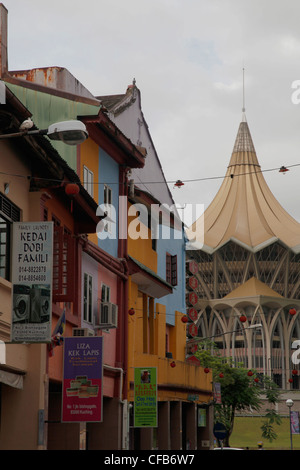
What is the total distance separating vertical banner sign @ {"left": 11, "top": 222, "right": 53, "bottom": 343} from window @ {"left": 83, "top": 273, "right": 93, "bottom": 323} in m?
7.91

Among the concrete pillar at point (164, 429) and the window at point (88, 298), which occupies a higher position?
the window at point (88, 298)

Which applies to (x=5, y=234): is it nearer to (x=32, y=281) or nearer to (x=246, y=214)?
(x=32, y=281)

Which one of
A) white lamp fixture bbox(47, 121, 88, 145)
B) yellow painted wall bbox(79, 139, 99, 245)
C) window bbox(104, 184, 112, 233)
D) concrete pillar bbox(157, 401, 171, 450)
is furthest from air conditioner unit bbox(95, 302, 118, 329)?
white lamp fixture bbox(47, 121, 88, 145)

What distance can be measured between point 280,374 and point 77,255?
287 feet

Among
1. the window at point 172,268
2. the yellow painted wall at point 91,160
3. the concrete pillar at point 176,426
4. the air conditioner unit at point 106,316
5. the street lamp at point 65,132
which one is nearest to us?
the street lamp at point 65,132

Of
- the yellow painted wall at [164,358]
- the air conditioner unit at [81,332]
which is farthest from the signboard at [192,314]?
the air conditioner unit at [81,332]

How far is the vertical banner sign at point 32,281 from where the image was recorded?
15.7 meters

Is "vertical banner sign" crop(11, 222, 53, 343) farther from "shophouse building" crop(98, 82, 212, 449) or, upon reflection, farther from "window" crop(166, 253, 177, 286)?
"window" crop(166, 253, 177, 286)

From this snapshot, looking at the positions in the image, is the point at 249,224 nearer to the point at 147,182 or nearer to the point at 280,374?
the point at 280,374

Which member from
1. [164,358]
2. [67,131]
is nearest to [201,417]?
[164,358]

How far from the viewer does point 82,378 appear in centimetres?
1969

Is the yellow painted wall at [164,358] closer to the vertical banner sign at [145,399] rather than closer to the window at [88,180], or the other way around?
the vertical banner sign at [145,399]

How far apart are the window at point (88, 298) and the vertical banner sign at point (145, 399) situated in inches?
164

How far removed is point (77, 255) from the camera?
72.9 ft
